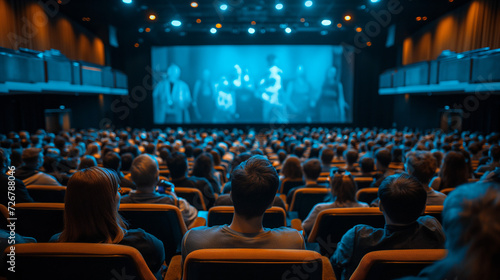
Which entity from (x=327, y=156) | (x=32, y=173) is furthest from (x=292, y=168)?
(x=32, y=173)

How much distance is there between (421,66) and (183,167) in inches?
520

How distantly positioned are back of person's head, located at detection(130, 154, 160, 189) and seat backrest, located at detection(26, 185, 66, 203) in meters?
0.85

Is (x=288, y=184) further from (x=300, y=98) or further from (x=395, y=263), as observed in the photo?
(x=300, y=98)

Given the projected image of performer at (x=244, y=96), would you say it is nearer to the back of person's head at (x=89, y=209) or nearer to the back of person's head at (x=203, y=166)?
the back of person's head at (x=203, y=166)

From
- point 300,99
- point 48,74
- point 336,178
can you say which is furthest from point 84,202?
point 300,99

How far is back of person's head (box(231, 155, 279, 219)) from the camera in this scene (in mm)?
1468

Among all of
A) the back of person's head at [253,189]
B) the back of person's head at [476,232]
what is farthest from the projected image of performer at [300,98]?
the back of person's head at [476,232]

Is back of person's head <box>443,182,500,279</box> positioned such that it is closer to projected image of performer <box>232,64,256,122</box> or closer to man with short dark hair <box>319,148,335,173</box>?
man with short dark hair <box>319,148,335,173</box>

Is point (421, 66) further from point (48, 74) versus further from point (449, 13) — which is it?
point (48, 74)

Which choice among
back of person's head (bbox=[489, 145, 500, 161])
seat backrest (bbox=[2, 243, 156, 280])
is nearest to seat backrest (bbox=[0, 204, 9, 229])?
seat backrest (bbox=[2, 243, 156, 280])

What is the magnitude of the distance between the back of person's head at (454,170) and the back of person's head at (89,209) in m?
3.01

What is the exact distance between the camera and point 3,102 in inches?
449

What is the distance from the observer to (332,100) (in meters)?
18.8

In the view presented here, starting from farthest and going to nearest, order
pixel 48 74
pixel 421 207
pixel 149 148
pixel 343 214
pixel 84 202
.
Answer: pixel 48 74 → pixel 149 148 → pixel 343 214 → pixel 421 207 → pixel 84 202
